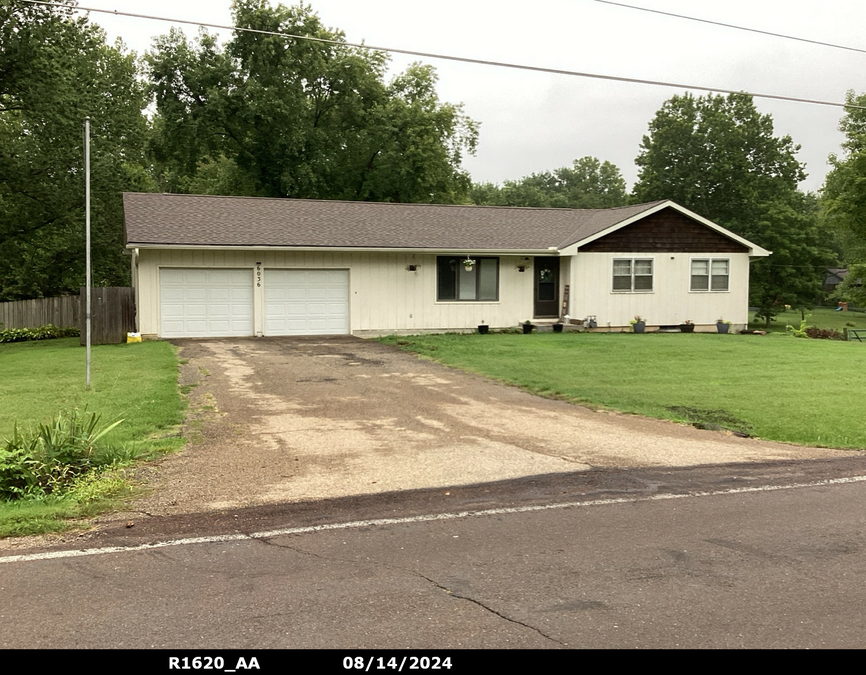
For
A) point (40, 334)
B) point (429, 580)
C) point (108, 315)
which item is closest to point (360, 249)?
point (108, 315)

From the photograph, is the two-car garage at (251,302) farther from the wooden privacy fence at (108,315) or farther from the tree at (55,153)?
A: the tree at (55,153)

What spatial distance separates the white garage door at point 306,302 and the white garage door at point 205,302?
0.67m

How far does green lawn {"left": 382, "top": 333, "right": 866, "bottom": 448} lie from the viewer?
11.0m

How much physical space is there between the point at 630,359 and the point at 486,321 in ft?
25.9

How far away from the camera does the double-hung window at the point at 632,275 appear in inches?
1026

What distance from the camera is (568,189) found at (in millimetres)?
119688

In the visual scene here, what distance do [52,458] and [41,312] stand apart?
23.2 metres

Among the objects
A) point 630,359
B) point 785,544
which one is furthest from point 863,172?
point 785,544

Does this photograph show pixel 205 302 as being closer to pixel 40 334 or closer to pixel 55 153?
pixel 40 334

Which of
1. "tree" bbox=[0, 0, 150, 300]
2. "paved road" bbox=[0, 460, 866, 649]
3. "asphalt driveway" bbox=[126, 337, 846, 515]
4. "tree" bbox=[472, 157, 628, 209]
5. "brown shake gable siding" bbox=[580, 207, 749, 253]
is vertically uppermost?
"tree" bbox=[472, 157, 628, 209]

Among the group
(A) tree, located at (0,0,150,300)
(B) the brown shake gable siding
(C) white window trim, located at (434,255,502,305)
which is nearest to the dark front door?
(B) the brown shake gable siding

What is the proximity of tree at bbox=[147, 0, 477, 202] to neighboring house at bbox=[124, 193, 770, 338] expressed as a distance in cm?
1192

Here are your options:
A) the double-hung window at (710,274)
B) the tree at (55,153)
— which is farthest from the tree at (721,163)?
the tree at (55,153)

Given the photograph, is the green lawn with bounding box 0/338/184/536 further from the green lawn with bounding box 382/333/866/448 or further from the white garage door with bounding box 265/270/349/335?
the green lawn with bounding box 382/333/866/448
